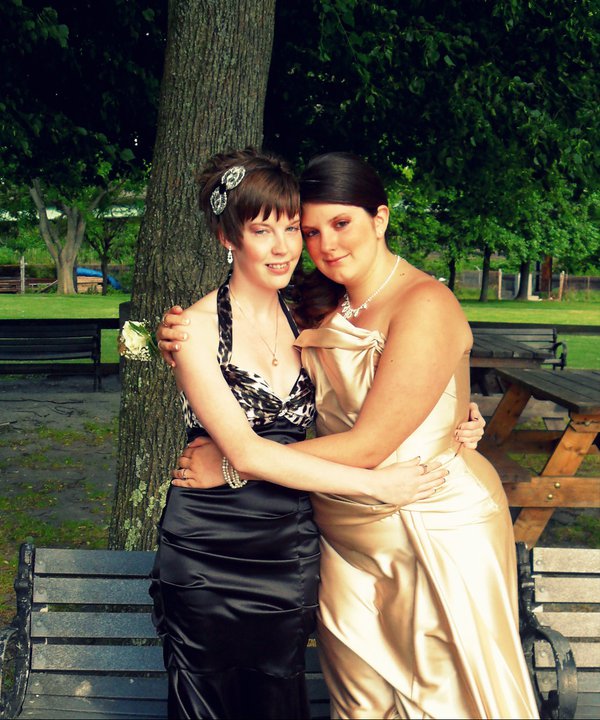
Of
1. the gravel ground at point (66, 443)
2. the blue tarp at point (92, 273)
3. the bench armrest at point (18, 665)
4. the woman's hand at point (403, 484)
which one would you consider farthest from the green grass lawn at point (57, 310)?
the woman's hand at point (403, 484)

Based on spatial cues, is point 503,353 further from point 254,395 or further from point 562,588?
point 254,395

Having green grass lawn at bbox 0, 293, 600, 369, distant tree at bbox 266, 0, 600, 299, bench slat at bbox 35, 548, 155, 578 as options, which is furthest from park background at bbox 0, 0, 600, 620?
green grass lawn at bbox 0, 293, 600, 369

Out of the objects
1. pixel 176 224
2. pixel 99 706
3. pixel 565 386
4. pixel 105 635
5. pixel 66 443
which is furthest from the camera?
pixel 66 443

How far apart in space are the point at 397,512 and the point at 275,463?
38 cm

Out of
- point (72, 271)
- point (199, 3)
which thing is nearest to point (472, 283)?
point (72, 271)

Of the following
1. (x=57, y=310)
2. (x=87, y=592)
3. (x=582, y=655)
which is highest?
(x=87, y=592)

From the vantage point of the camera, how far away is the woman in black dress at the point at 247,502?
2.55 m

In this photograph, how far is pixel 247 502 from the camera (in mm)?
2650

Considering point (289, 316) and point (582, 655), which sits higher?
point (289, 316)

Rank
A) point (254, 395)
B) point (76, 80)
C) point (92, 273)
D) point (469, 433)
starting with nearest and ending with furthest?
point (254, 395) → point (469, 433) → point (76, 80) → point (92, 273)

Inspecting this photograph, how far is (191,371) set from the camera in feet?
8.48

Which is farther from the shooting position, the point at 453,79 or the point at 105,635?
the point at 453,79

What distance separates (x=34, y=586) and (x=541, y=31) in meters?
7.54

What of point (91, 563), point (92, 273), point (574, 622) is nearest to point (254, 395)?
point (91, 563)
